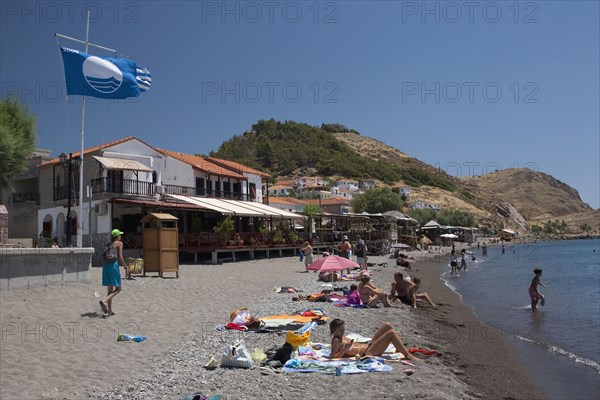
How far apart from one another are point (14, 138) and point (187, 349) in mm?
Result: 21185

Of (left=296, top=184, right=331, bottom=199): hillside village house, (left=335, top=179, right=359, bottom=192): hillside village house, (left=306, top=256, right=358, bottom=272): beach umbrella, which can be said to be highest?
(left=335, top=179, right=359, bottom=192): hillside village house

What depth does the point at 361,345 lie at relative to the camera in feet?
27.5

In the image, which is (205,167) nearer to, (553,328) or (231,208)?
(231,208)

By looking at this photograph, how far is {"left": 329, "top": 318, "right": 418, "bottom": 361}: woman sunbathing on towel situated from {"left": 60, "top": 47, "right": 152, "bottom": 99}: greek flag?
13.3 meters

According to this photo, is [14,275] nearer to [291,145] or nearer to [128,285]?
[128,285]

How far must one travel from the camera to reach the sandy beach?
688 cm

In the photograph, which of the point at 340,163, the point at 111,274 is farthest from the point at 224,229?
the point at 340,163

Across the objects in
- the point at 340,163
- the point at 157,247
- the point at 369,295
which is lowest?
the point at 369,295

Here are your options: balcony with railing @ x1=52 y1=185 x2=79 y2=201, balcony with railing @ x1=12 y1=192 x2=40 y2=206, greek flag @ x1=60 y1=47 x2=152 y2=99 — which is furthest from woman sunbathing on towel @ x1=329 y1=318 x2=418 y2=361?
balcony with railing @ x1=12 y1=192 x2=40 y2=206

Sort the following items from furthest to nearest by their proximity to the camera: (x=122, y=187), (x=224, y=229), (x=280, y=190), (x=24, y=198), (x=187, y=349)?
(x=280, y=190)
(x=24, y=198)
(x=122, y=187)
(x=224, y=229)
(x=187, y=349)

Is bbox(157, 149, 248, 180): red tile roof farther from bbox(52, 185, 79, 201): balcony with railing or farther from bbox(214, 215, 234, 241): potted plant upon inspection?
bbox(214, 215, 234, 241): potted plant

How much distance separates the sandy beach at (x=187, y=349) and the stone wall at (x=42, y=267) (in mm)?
269

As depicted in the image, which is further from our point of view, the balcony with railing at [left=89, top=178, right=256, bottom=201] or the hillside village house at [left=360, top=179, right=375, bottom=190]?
the hillside village house at [left=360, top=179, right=375, bottom=190]

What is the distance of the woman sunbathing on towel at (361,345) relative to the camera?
26.6 ft
